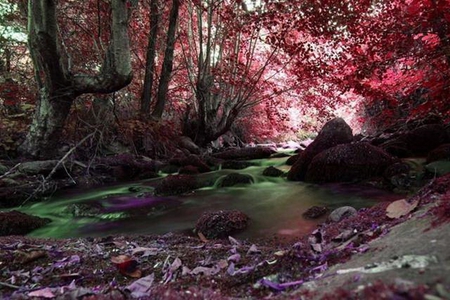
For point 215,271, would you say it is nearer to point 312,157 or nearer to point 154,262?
point 154,262

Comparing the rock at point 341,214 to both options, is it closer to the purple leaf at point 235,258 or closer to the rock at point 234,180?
the purple leaf at point 235,258

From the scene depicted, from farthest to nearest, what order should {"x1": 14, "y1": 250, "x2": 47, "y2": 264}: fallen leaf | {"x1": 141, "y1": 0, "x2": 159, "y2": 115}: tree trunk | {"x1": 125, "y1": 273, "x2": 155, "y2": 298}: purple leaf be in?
{"x1": 141, "y1": 0, "x2": 159, "y2": 115}: tree trunk, {"x1": 14, "y1": 250, "x2": 47, "y2": 264}: fallen leaf, {"x1": 125, "y1": 273, "x2": 155, "y2": 298}: purple leaf

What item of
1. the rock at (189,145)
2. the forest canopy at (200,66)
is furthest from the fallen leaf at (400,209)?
the rock at (189,145)

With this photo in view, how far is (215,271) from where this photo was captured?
69.3 inches

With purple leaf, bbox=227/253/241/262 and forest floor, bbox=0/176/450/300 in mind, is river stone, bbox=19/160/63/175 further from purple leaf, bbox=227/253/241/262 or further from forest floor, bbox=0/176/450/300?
purple leaf, bbox=227/253/241/262

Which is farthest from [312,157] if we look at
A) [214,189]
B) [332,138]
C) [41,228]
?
[41,228]

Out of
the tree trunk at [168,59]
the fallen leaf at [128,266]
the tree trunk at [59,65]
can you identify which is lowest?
the fallen leaf at [128,266]

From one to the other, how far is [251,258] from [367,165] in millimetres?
5521

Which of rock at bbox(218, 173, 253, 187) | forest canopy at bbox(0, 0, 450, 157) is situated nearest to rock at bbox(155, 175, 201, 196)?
rock at bbox(218, 173, 253, 187)

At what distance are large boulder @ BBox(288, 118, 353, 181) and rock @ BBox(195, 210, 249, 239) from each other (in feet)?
12.2

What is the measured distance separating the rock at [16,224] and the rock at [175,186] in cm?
243

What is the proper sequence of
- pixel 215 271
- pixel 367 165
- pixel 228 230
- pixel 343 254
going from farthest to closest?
pixel 367 165 → pixel 228 230 → pixel 215 271 → pixel 343 254

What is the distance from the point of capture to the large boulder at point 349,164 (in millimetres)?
6672

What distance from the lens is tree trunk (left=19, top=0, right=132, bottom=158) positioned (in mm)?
5992
